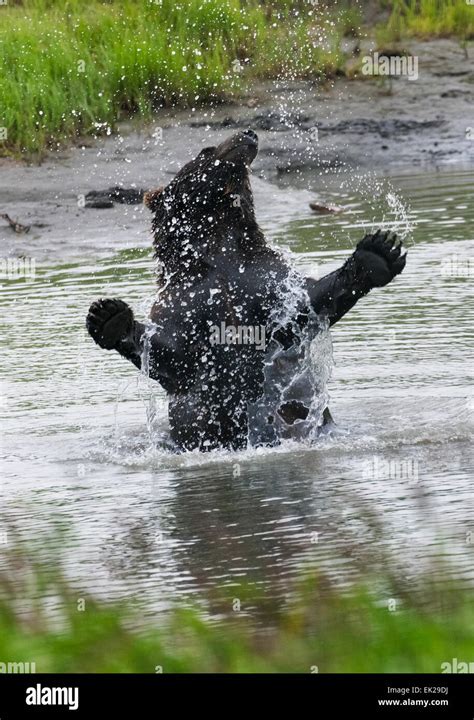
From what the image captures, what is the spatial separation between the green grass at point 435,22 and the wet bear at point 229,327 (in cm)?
1468

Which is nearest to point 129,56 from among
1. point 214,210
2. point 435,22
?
point 435,22

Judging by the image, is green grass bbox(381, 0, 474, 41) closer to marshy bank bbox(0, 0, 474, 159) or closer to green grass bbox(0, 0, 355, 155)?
marshy bank bbox(0, 0, 474, 159)

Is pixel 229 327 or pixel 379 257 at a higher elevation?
pixel 379 257

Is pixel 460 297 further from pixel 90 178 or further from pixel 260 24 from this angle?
pixel 260 24

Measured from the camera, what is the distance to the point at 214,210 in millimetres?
7141

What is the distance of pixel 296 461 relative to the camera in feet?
22.4

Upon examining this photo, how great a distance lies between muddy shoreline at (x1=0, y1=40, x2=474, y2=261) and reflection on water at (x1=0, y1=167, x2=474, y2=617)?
425 centimetres

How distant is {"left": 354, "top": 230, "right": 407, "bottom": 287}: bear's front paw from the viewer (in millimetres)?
6535

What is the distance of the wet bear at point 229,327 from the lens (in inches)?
277

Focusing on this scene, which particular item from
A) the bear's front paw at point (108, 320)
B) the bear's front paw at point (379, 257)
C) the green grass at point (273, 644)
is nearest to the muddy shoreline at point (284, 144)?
the bear's front paw at point (108, 320)

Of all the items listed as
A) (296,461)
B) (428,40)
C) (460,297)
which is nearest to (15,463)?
(296,461)

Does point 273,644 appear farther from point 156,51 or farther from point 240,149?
point 156,51

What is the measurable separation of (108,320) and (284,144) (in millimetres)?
12746
